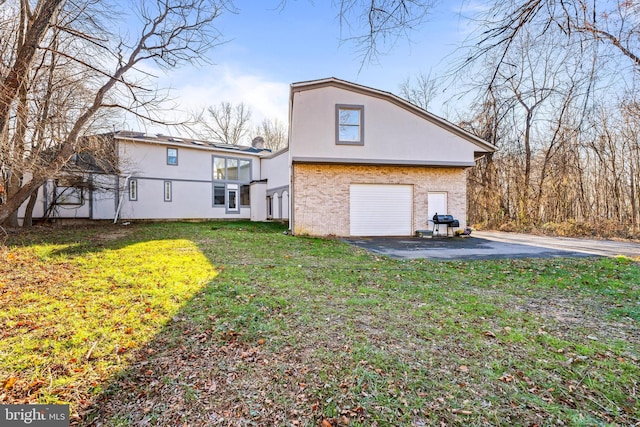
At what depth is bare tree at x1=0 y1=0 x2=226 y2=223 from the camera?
6.68m

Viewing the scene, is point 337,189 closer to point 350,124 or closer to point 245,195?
point 350,124

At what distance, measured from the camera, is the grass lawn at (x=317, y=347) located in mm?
2203

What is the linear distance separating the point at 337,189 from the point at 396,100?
433 cm

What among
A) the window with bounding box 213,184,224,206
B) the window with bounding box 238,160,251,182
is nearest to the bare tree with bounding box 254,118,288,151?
the window with bounding box 238,160,251,182

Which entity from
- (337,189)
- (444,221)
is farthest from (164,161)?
(444,221)

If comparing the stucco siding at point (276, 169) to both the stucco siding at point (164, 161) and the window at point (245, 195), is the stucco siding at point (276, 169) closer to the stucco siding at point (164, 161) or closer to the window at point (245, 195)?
the window at point (245, 195)

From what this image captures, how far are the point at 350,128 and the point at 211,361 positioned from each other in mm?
10568

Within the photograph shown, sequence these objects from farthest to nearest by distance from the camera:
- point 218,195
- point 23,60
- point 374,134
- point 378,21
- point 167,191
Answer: point 218,195 → point 167,191 → point 374,134 → point 23,60 → point 378,21

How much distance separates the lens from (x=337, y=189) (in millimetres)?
11969

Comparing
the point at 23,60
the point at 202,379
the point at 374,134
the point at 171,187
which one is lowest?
the point at 202,379

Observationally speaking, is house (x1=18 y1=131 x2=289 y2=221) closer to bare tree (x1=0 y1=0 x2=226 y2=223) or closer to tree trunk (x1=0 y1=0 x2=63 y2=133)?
bare tree (x1=0 y1=0 x2=226 y2=223)

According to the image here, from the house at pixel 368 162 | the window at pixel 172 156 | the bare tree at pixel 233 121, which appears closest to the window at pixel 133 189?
the window at pixel 172 156

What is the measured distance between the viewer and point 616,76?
3500 millimetres

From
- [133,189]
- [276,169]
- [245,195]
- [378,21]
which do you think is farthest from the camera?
[245,195]
